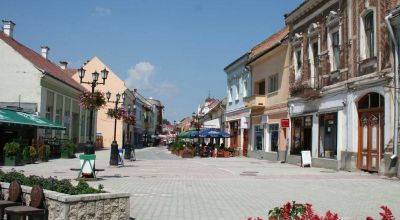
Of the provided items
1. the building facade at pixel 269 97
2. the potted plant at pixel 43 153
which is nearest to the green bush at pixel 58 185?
the potted plant at pixel 43 153

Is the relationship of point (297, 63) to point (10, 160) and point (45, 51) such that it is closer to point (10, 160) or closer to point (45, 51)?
point (10, 160)

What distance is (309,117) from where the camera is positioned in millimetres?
26594

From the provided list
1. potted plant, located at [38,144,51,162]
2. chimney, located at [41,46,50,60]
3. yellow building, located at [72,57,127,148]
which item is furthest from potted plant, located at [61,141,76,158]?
yellow building, located at [72,57,127,148]

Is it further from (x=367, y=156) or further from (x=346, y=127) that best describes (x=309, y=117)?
(x=367, y=156)

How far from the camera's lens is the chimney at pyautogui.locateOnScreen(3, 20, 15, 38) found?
133 feet

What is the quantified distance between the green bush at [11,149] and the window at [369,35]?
54.7 ft

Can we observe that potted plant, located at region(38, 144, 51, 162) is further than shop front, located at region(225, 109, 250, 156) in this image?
No

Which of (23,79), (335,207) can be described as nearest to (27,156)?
(23,79)

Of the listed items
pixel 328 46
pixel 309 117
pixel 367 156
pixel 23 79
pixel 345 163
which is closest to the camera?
pixel 367 156

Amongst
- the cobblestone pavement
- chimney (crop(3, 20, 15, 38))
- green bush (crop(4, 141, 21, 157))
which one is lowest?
the cobblestone pavement

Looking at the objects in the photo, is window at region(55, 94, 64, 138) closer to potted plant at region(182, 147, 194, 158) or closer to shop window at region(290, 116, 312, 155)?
potted plant at region(182, 147, 194, 158)

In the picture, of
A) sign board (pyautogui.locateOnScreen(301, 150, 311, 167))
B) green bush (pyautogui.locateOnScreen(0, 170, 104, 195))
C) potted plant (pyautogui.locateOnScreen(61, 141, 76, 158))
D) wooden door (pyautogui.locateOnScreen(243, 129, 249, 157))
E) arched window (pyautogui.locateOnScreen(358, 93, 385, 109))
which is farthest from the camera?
wooden door (pyautogui.locateOnScreen(243, 129, 249, 157))

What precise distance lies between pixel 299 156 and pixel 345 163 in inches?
229

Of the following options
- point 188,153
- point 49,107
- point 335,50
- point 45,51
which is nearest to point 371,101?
point 335,50
